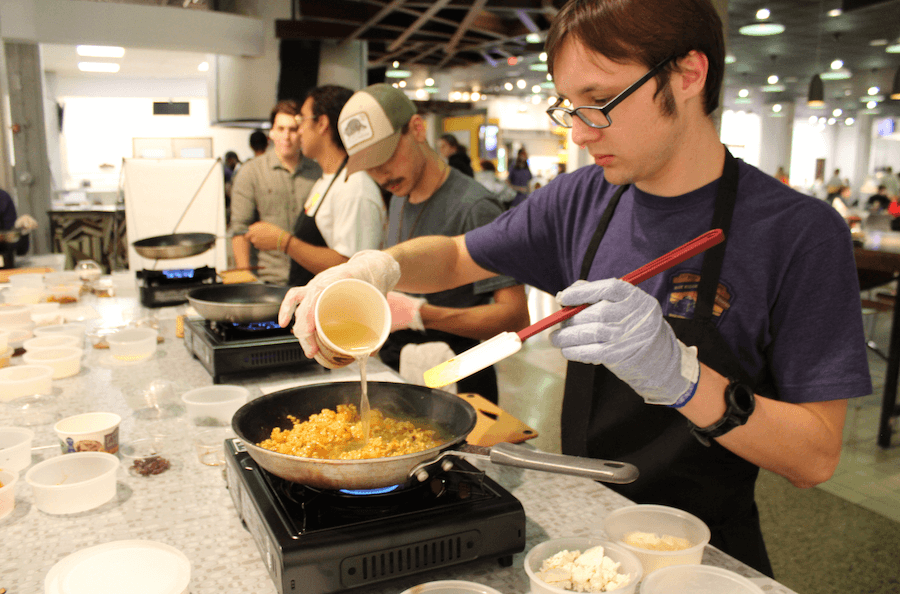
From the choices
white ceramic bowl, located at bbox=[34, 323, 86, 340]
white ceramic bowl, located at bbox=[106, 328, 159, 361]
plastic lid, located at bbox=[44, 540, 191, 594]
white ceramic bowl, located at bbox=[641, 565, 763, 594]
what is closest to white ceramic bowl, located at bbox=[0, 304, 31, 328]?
white ceramic bowl, located at bbox=[34, 323, 86, 340]

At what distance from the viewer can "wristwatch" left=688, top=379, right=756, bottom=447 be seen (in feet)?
3.40

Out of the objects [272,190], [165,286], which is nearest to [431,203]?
[165,286]

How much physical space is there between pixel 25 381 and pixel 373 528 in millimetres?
1386

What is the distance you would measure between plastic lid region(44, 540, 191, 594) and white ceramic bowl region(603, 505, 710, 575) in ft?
2.17

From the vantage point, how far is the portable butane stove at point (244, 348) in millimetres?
1896

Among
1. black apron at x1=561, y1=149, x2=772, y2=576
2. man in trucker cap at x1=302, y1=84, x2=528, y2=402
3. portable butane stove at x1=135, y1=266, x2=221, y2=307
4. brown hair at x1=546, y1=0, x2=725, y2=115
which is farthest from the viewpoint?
portable butane stove at x1=135, y1=266, x2=221, y2=307

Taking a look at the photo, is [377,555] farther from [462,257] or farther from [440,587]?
A: [462,257]

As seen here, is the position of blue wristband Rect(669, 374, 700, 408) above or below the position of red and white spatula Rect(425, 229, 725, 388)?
below

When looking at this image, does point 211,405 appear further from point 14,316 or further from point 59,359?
point 14,316

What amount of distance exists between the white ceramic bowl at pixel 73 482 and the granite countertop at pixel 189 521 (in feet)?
0.06

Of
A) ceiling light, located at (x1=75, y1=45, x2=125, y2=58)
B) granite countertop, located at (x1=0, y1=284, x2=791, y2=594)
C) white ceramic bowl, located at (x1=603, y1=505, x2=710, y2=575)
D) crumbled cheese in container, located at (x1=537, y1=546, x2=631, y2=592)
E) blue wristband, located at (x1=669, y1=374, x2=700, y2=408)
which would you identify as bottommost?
granite countertop, located at (x1=0, y1=284, x2=791, y2=594)

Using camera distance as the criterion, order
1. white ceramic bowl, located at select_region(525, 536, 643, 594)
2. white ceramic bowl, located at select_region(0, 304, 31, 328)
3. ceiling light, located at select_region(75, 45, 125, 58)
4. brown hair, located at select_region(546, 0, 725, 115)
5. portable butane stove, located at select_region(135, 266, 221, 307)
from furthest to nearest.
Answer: ceiling light, located at select_region(75, 45, 125, 58), portable butane stove, located at select_region(135, 266, 221, 307), white ceramic bowl, located at select_region(0, 304, 31, 328), brown hair, located at select_region(546, 0, 725, 115), white ceramic bowl, located at select_region(525, 536, 643, 594)

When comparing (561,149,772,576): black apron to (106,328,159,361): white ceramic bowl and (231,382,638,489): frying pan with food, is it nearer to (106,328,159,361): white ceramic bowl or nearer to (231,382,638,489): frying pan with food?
(231,382,638,489): frying pan with food

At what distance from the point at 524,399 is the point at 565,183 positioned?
306 centimetres
